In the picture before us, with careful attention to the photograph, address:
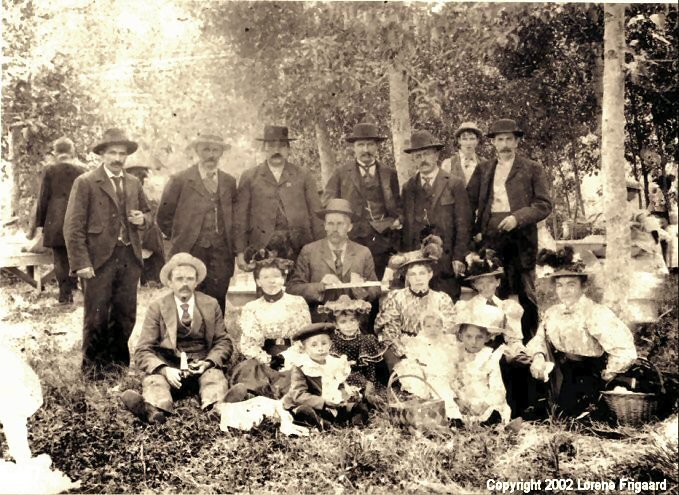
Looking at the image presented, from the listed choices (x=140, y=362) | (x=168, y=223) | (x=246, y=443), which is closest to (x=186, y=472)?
(x=246, y=443)

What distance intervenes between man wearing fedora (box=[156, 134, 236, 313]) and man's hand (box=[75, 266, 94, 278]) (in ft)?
1.75

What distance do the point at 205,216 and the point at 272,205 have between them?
0.48 meters

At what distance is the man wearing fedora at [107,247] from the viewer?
451cm

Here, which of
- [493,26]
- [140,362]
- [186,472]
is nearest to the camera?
[186,472]

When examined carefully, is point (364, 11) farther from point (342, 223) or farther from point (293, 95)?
point (342, 223)

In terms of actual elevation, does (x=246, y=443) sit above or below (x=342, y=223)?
below

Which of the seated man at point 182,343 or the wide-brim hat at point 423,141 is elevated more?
the wide-brim hat at point 423,141

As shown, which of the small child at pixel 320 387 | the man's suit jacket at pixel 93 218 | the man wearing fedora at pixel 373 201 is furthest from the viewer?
the man wearing fedora at pixel 373 201

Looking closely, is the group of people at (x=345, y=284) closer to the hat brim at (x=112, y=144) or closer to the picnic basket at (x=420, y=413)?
the hat brim at (x=112, y=144)

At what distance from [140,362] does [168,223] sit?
100 centimetres

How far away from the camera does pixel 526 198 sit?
15.8ft

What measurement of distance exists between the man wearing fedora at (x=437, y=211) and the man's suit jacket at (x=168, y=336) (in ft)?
4.85

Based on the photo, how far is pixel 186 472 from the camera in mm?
3912

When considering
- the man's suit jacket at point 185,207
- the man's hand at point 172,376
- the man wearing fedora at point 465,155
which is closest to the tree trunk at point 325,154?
the man's suit jacket at point 185,207
